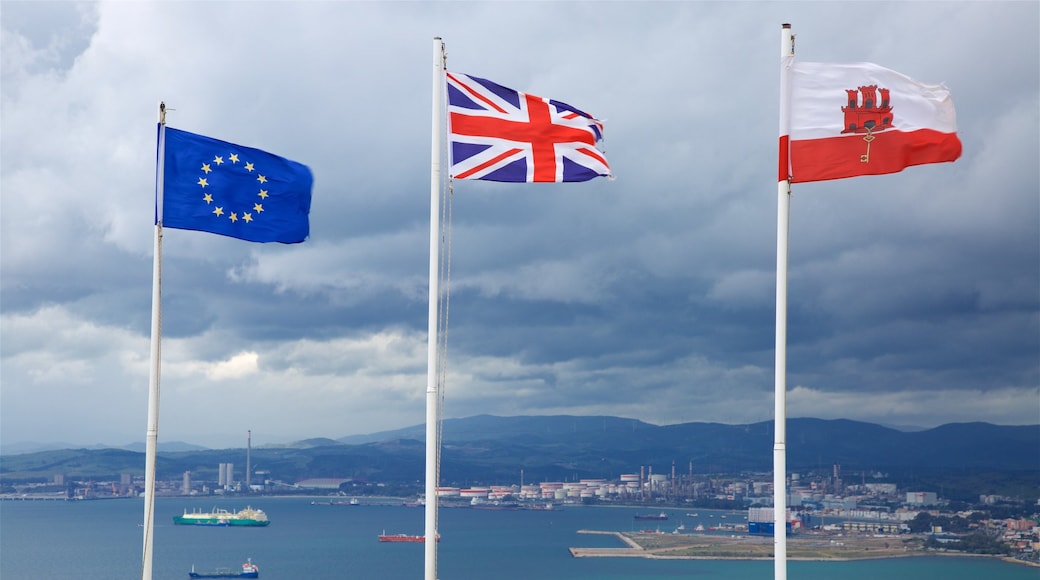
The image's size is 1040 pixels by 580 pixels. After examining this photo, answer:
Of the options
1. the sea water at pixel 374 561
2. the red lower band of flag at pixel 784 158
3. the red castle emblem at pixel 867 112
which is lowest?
the sea water at pixel 374 561

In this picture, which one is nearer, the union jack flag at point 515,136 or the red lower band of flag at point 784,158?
the red lower band of flag at point 784,158

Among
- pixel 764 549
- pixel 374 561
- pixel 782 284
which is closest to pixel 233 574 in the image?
pixel 374 561

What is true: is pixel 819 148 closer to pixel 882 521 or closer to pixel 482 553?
pixel 482 553

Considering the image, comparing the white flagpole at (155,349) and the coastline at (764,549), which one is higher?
the white flagpole at (155,349)

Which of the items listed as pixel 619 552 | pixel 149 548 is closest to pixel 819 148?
pixel 149 548

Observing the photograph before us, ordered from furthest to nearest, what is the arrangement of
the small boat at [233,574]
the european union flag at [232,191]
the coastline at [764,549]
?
the coastline at [764,549] < the small boat at [233,574] < the european union flag at [232,191]

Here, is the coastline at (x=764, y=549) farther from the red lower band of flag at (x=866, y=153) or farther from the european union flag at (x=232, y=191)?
the red lower band of flag at (x=866, y=153)

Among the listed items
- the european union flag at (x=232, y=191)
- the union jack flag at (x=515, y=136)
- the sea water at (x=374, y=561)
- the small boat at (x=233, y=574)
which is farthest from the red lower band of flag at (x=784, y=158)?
the small boat at (x=233, y=574)
